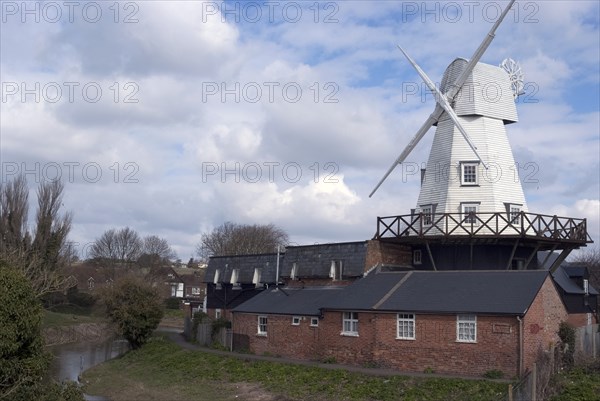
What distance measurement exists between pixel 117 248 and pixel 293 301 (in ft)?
219

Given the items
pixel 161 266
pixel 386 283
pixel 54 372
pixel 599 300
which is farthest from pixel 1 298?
pixel 161 266

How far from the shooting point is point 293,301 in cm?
3672

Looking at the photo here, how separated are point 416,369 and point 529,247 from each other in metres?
11.5

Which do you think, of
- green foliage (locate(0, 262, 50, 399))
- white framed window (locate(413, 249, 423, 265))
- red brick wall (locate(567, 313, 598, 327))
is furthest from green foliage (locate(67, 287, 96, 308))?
green foliage (locate(0, 262, 50, 399))

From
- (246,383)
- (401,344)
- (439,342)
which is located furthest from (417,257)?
(246,383)

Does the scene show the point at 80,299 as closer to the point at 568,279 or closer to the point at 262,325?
the point at 262,325

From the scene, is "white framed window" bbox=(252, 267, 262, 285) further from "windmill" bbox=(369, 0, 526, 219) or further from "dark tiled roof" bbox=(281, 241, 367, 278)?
"windmill" bbox=(369, 0, 526, 219)

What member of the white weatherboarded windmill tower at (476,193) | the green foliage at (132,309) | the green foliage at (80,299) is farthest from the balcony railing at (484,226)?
the green foliage at (80,299)

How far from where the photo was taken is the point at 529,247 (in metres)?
36.2

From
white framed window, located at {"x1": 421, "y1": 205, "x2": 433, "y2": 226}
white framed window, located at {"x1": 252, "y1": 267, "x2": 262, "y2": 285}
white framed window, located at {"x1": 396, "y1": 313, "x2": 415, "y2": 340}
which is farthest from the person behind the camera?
white framed window, located at {"x1": 252, "y1": 267, "x2": 262, "y2": 285}

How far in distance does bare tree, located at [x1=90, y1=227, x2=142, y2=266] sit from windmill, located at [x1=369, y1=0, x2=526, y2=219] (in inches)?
2587

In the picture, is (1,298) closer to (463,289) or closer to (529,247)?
(463,289)

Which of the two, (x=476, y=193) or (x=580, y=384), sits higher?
(x=476, y=193)

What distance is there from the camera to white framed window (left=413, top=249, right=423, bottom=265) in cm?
3788
